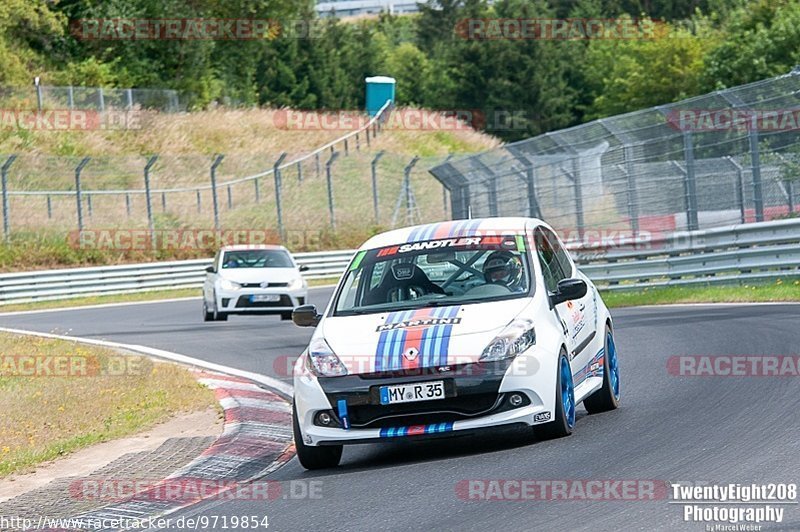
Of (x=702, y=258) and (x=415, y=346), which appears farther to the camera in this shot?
(x=702, y=258)

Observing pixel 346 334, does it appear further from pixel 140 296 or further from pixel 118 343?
pixel 140 296

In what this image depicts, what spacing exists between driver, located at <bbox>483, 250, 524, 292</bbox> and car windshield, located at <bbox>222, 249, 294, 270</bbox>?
48.7ft

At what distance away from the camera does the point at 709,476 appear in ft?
23.5

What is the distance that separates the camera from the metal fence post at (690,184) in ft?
70.3

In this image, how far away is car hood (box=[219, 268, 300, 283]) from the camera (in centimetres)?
2334

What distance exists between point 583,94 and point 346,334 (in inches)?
3446

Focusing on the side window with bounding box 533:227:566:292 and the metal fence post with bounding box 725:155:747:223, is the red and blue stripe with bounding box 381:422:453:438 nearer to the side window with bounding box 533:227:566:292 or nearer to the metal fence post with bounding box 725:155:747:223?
the side window with bounding box 533:227:566:292

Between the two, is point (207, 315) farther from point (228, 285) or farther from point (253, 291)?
point (253, 291)

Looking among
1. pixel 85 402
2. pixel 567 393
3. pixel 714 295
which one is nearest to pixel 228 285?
pixel 714 295

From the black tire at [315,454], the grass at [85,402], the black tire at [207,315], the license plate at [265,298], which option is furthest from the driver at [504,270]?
the black tire at [207,315]

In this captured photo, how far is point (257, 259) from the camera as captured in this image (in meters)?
24.6

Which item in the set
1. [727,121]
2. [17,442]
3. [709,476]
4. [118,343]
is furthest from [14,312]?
[709,476]

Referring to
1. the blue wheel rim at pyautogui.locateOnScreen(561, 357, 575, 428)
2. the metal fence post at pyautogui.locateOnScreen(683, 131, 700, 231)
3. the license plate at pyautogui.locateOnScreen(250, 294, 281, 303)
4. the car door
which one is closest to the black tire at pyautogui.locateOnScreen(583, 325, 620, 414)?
the car door

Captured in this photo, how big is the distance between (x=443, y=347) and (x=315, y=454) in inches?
43.2
